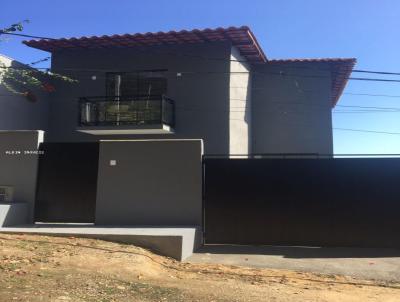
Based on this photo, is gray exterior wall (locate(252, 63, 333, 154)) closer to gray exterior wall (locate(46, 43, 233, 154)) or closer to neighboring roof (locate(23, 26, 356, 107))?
neighboring roof (locate(23, 26, 356, 107))

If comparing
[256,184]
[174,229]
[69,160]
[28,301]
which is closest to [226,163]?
[256,184]

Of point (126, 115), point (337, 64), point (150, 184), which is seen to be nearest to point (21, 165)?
point (150, 184)

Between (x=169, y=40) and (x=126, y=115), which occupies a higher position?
(x=169, y=40)

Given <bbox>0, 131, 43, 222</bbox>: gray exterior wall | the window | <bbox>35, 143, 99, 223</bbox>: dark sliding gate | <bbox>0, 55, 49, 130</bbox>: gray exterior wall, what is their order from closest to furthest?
<bbox>35, 143, 99, 223</bbox>: dark sliding gate → <bbox>0, 131, 43, 222</bbox>: gray exterior wall → <bbox>0, 55, 49, 130</bbox>: gray exterior wall → the window

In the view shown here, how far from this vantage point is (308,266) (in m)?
8.50

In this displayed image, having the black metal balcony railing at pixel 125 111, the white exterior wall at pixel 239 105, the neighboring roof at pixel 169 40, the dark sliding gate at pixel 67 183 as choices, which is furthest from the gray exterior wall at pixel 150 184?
the neighboring roof at pixel 169 40

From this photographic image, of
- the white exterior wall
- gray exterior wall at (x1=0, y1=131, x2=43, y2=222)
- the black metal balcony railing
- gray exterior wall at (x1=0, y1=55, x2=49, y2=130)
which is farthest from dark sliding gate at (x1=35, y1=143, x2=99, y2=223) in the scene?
the white exterior wall

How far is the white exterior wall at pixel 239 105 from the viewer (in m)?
15.9

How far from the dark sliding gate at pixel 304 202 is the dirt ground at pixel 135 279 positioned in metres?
2.14

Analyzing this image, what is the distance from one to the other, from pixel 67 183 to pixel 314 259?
576cm

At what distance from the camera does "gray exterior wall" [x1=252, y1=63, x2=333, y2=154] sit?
18094mm

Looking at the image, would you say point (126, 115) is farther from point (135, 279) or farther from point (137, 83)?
point (135, 279)

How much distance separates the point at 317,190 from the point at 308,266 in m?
2.24

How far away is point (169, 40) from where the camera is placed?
52.1 ft
